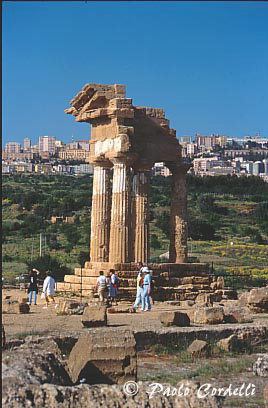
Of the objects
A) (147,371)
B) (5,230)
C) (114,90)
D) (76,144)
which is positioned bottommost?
(147,371)

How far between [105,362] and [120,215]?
16355 mm

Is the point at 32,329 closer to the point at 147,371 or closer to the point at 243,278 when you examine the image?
the point at 147,371

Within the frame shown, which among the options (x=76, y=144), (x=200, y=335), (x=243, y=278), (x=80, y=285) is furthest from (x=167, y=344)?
(x=76, y=144)

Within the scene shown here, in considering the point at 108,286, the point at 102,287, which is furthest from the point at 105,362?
the point at 108,286

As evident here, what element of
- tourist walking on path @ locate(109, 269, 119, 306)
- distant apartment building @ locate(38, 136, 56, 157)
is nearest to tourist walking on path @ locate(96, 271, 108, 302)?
tourist walking on path @ locate(109, 269, 119, 306)

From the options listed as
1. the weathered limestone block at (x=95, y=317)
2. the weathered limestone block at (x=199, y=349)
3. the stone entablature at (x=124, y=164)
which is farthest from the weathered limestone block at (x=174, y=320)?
the stone entablature at (x=124, y=164)

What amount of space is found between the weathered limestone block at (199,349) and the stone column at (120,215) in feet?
38.5

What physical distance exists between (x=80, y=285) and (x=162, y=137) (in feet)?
21.8

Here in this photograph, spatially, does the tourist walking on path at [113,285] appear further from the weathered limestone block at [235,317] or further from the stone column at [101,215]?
the weathered limestone block at [235,317]

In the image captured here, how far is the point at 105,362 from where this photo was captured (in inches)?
430

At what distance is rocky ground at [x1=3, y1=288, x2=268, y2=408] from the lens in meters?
12.7

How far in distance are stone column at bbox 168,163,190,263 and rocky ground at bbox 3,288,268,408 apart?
8.24 m

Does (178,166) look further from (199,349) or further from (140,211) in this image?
(199,349)

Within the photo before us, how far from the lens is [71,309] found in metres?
20.8
